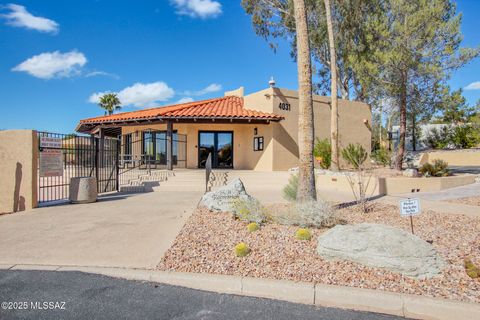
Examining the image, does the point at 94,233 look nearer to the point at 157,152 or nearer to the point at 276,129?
the point at 276,129

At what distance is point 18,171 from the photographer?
857cm

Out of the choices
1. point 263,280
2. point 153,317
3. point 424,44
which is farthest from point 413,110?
point 153,317

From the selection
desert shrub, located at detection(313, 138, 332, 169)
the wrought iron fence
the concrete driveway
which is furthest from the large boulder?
the wrought iron fence

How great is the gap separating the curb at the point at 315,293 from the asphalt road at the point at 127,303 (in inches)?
4.4

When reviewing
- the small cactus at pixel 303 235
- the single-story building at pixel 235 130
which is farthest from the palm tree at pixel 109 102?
the small cactus at pixel 303 235

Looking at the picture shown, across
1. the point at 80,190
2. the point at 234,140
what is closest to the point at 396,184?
the point at 234,140

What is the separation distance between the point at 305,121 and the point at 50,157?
7.17m

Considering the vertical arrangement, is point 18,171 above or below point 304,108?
below

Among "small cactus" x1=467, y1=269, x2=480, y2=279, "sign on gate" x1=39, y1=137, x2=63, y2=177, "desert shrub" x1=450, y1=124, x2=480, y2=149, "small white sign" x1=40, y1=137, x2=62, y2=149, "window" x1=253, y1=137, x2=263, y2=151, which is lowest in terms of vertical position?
"small cactus" x1=467, y1=269, x2=480, y2=279

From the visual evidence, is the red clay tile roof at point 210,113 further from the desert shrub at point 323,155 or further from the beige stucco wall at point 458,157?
the beige stucco wall at point 458,157

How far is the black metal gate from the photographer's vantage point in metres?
9.02

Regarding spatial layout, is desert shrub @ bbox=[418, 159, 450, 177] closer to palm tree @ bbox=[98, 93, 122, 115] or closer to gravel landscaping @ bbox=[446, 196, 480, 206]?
gravel landscaping @ bbox=[446, 196, 480, 206]

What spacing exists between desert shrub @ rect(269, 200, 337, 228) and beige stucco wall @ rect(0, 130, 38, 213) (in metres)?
6.66

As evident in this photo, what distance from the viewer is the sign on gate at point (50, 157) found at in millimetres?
8930
